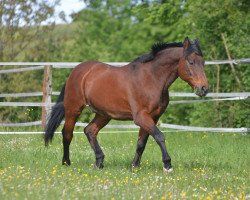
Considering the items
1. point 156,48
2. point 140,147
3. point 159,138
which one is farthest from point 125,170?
point 156,48

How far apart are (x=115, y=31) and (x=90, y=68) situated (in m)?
34.6

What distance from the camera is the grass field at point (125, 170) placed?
6.81m

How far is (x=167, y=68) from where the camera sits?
9133 millimetres

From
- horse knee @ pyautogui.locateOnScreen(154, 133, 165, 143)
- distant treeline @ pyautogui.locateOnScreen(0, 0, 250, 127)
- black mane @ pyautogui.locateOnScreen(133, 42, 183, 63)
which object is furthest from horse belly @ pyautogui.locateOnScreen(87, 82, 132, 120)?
distant treeline @ pyautogui.locateOnScreen(0, 0, 250, 127)

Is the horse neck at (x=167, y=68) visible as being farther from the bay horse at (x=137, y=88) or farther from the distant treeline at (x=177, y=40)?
the distant treeline at (x=177, y=40)

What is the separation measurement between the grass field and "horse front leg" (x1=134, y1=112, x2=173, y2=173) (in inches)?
6.3

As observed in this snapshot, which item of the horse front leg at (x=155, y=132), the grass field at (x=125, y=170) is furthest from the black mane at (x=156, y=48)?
the grass field at (x=125, y=170)

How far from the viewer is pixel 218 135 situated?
1399cm

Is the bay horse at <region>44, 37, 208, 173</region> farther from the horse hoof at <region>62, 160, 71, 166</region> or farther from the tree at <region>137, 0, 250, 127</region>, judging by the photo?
the tree at <region>137, 0, 250, 127</region>

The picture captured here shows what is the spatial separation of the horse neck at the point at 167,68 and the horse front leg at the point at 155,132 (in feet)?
1.69

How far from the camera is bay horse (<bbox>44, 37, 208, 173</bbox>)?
8898 millimetres

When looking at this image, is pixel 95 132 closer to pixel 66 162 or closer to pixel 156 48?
pixel 66 162

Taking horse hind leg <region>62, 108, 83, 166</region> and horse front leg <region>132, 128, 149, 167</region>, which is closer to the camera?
horse front leg <region>132, 128, 149, 167</region>

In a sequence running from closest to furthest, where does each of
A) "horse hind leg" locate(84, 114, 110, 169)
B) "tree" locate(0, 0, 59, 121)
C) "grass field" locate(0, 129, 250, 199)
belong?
"grass field" locate(0, 129, 250, 199)
"horse hind leg" locate(84, 114, 110, 169)
"tree" locate(0, 0, 59, 121)
